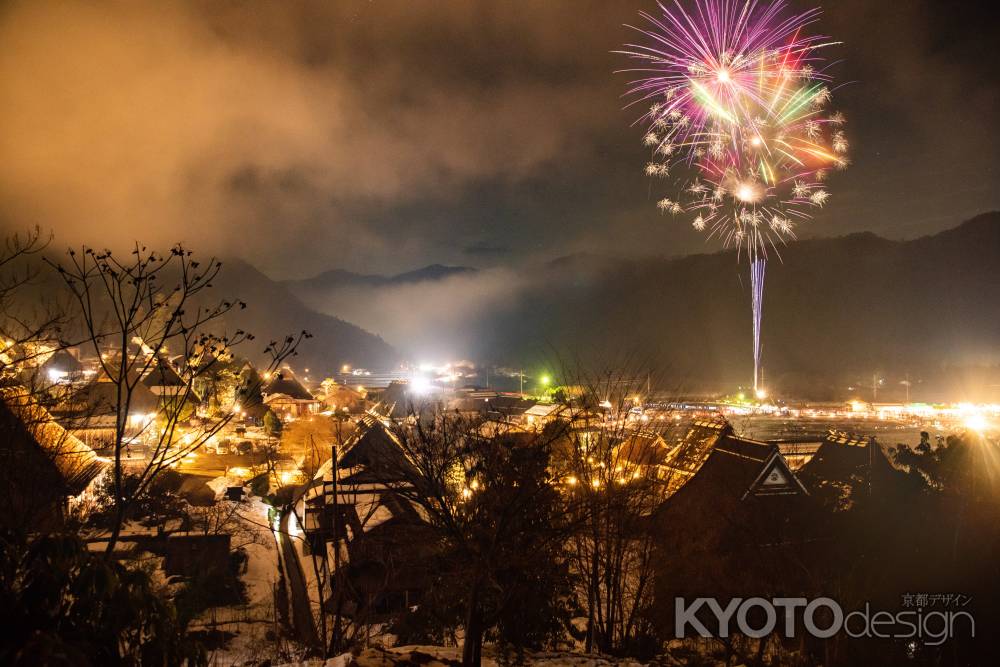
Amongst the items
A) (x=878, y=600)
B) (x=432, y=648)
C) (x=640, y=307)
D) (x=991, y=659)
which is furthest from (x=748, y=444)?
(x=640, y=307)

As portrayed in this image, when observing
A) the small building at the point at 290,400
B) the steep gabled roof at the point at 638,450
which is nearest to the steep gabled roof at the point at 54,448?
the steep gabled roof at the point at 638,450

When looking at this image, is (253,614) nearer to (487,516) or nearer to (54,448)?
(54,448)

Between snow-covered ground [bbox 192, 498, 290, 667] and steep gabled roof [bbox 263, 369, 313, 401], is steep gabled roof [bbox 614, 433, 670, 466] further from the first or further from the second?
steep gabled roof [bbox 263, 369, 313, 401]

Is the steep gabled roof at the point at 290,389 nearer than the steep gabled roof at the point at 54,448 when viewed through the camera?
No

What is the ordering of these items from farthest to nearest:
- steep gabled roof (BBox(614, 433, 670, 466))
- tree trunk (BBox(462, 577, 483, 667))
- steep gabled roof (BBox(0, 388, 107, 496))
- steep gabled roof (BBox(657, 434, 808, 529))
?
steep gabled roof (BBox(657, 434, 808, 529)), steep gabled roof (BBox(614, 433, 670, 466)), steep gabled roof (BBox(0, 388, 107, 496)), tree trunk (BBox(462, 577, 483, 667))

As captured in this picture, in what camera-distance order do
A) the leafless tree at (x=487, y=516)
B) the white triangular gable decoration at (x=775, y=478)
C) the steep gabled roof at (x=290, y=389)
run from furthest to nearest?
1. the steep gabled roof at (x=290, y=389)
2. the white triangular gable decoration at (x=775, y=478)
3. the leafless tree at (x=487, y=516)

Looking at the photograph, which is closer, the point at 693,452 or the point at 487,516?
the point at 487,516

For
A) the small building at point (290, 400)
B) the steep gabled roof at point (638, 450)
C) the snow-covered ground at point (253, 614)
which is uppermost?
the small building at point (290, 400)

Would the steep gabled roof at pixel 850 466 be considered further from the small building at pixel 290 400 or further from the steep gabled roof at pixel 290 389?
the steep gabled roof at pixel 290 389

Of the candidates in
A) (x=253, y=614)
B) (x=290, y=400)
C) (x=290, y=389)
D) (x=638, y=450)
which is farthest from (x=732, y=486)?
(x=290, y=389)

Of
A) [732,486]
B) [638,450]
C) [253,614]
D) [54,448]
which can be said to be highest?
[638,450]

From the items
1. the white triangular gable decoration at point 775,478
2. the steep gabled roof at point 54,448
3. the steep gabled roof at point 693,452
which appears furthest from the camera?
the steep gabled roof at point 693,452

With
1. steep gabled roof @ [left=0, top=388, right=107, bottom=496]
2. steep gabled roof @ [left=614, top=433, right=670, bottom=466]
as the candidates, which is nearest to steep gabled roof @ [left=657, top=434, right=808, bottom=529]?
steep gabled roof @ [left=614, top=433, right=670, bottom=466]
